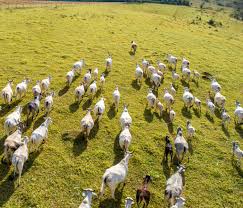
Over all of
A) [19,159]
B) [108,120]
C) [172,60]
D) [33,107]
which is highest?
[172,60]

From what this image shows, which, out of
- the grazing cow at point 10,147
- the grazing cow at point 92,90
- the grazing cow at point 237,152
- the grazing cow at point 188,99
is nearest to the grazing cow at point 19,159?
the grazing cow at point 10,147

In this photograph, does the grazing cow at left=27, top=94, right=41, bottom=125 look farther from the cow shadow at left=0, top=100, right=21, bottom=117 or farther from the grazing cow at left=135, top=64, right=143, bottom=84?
the grazing cow at left=135, top=64, right=143, bottom=84

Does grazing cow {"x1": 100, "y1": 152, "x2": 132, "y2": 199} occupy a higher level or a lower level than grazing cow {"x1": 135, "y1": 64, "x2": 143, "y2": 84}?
lower

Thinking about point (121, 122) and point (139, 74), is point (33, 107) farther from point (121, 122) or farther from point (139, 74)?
point (139, 74)

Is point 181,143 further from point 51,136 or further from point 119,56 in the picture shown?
point 119,56

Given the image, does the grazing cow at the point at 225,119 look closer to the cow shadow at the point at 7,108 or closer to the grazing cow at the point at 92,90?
the grazing cow at the point at 92,90

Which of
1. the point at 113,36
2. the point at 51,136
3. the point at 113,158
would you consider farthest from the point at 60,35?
the point at 113,158

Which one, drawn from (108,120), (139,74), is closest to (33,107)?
(108,120)

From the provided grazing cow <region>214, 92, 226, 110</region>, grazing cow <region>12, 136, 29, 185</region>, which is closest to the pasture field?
grazing cow <region>12, 136, 29, 185</region>
